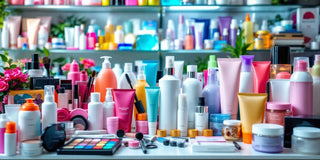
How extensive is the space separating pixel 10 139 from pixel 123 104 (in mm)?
391

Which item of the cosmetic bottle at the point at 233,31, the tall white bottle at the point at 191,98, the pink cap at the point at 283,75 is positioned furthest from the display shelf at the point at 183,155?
the cosmetic bottle at the point at 233,31

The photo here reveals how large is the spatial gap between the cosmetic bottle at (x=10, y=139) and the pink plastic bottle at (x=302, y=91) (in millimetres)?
859

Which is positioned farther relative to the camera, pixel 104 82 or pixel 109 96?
Answer: pixel 104 82

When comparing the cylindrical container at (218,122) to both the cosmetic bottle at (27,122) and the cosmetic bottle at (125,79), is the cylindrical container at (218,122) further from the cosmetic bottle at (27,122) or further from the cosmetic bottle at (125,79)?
the cosmetic bottle at (27,122)

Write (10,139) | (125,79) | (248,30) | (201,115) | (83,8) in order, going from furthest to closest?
(83,8), (248,30), (125,79), (201,115), (10,139)

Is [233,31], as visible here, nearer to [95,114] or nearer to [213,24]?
[213,24]

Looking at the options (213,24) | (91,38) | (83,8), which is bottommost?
(91,38)

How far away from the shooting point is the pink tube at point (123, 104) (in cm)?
117

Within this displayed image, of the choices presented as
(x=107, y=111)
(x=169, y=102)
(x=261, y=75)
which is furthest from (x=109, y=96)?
(x=261, y=75)

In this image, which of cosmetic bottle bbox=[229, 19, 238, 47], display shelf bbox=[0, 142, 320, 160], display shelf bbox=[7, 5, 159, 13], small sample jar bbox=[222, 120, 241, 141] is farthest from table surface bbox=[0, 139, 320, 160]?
display shelf bbox=[7, 5, 159, 13]

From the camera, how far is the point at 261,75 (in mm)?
1214

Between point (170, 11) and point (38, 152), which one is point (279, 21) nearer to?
point (170, 11)

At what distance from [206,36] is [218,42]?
0.14 m

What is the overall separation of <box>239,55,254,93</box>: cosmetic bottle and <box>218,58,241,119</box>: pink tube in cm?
3
